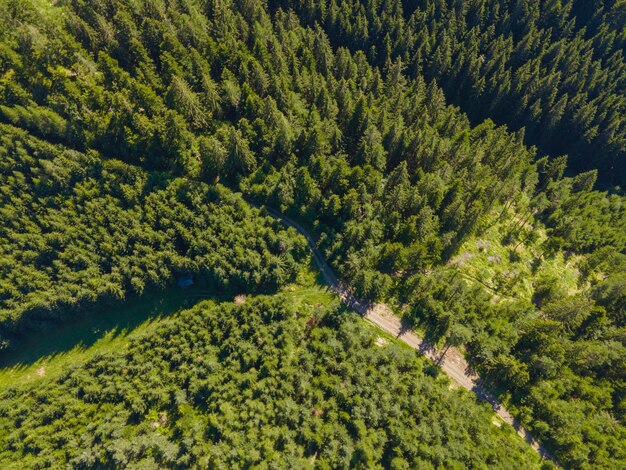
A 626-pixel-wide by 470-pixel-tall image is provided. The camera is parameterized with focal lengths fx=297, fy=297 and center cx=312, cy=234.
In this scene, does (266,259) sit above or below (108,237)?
above

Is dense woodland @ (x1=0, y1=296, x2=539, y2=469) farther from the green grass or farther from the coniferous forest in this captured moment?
the green grass

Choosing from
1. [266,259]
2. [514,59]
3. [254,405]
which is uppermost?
[514,59]

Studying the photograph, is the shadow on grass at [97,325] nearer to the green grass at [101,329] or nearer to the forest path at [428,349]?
the green grass at [101,329]

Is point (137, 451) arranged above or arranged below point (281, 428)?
below

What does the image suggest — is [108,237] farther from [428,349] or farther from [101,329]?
[428,349]

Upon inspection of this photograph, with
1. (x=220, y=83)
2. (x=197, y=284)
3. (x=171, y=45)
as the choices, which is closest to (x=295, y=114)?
(x=220, y=83)

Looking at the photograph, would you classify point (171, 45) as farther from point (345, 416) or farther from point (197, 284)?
point (345, 416)

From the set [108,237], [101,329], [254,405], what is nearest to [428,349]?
[254,405]
